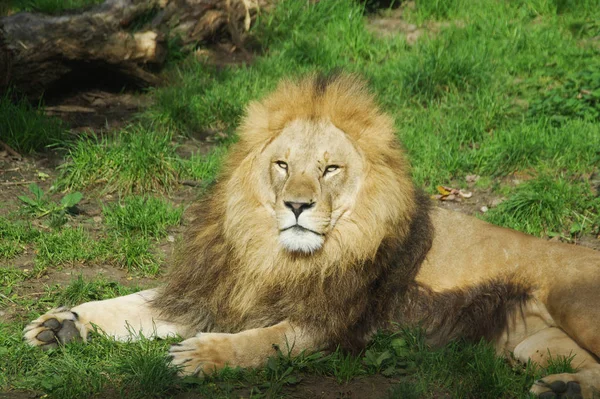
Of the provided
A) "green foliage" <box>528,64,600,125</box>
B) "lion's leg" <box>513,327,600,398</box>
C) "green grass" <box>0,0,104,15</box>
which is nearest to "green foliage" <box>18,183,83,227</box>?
"green grass" <box>0,0,104,15</box>

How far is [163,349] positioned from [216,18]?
4.53 meters

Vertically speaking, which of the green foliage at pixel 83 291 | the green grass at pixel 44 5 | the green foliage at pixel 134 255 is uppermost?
the green grass at pixel 44 5

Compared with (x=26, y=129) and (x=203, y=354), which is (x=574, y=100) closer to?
(x=26, y=129)

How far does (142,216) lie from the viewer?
5.68 m

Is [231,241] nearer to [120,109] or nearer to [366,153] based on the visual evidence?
[366,153]

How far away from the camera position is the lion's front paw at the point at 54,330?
413 centimetres

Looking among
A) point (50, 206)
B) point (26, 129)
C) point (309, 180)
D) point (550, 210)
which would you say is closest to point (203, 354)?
point (309, 180)

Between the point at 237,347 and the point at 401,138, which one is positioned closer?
the point at 237,347

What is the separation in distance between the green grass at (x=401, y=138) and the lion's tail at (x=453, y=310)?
0.10 metres

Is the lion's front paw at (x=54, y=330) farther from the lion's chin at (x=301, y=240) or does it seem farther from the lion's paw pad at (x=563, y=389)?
the lion's paw pad at (x=563, y=389)

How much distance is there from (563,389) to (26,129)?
420cm

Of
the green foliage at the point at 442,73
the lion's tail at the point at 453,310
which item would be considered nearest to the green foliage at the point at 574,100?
the green foliage at the point at 442,73

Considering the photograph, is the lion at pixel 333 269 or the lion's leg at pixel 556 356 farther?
the lion at pixel 333 269

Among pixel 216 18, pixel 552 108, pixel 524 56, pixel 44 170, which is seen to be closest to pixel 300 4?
pixel 216 18
